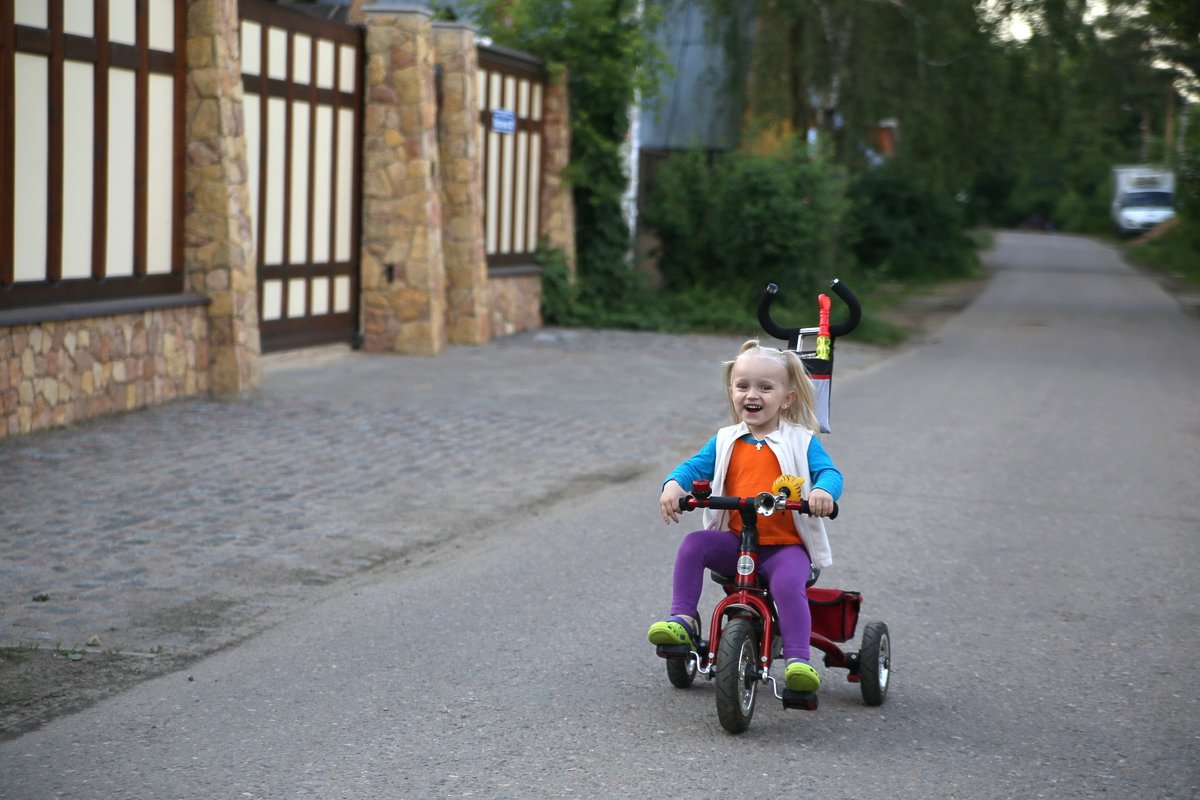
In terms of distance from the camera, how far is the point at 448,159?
56.0 ft

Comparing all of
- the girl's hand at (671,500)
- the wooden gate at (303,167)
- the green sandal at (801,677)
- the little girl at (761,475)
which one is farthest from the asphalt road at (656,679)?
the wooden gate at (303,167)

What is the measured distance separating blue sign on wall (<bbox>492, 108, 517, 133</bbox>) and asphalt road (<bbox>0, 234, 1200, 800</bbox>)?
8.98 meters

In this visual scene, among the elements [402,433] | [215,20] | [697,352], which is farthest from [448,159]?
[402,433]

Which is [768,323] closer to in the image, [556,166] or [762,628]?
[762,628]

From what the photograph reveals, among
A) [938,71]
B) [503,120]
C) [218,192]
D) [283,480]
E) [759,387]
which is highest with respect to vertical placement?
[938,71]

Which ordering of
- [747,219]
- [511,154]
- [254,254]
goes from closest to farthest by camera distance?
[254,254] < [511,154] < [747,219]

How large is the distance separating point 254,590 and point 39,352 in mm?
4498

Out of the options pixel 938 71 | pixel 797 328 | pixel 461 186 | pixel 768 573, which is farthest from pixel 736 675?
pixel 938 71

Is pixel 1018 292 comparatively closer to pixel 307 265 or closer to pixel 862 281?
pixel 862 281

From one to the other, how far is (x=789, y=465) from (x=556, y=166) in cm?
1576

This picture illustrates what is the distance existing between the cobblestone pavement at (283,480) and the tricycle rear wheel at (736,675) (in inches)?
83.1

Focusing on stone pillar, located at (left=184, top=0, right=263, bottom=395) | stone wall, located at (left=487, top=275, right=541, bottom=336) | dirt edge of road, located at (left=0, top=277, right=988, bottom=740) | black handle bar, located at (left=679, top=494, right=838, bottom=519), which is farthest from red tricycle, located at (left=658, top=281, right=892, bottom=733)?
stone wall, located at (left=487, top=275, right=541, bottom=336)

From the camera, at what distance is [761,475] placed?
16.5 feet

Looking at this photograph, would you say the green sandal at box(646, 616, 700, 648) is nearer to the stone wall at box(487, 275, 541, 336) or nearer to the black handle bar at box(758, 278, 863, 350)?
the black handle bar at box(758, 278, 863, 350)
